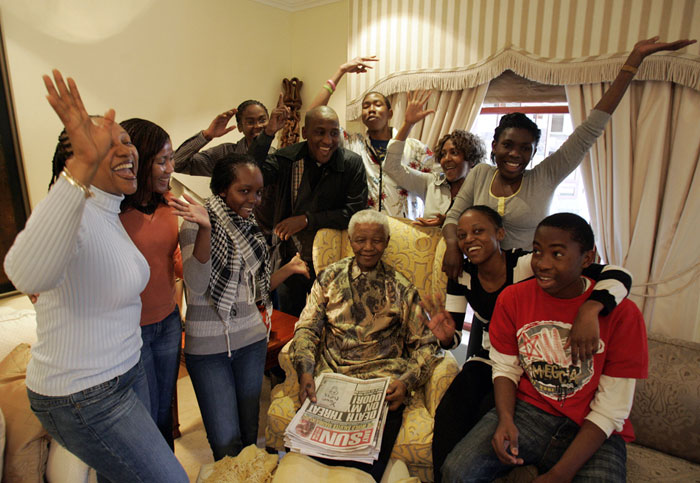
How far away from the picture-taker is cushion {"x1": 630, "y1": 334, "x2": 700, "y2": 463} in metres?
1.59

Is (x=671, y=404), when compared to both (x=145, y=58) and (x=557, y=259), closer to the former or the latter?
(x=557, y=259)

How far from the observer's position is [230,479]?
1.45 meters

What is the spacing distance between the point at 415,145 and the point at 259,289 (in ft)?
4.82

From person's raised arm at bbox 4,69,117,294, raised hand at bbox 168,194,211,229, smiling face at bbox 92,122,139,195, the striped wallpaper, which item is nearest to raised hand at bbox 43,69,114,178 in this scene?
person's raised arm at bbox 4,69,117,294

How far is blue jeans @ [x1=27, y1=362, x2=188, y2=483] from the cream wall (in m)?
2.16

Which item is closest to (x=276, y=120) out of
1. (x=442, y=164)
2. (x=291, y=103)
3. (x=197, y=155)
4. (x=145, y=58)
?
(x=197, y=155)

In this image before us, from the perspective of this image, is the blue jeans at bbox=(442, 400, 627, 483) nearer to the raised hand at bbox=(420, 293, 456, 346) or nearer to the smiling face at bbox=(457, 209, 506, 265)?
the raised hand at bbox=(420, 293, 456, 346)

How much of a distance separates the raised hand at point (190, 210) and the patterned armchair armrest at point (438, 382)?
1.06 metres

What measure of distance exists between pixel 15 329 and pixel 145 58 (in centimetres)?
213

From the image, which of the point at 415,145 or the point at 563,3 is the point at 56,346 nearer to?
the point at 415,145

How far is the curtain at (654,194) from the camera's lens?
2.38m

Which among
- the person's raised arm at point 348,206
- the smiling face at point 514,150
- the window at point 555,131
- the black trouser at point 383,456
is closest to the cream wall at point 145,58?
the person's raised arm at point 348,206

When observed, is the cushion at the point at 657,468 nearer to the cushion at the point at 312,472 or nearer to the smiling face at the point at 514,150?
the cushion at the point at 312,472

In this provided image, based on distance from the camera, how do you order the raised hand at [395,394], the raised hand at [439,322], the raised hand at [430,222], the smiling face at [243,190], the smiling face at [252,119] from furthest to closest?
the smiling face at [252,119]
the raised hand at [430,222]
the raised hand at [439,322]
the raised hand at [395,394]
the smiling face at [243,190]
